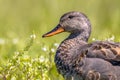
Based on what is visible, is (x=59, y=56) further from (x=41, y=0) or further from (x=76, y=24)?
(x=41, y=0)

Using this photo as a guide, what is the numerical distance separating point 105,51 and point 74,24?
87 centimetres

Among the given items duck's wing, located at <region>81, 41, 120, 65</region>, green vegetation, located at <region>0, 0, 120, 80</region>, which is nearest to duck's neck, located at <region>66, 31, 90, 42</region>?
duck's wing, located at <region>81, 41, 120, 65</region>

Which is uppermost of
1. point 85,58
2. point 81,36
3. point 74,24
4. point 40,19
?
point 40,19

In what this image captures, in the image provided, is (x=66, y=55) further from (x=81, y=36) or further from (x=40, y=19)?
(x=40, y=19)

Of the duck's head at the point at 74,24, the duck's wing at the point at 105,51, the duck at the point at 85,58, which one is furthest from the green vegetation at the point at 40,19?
the duck's wing at the point at 105,51

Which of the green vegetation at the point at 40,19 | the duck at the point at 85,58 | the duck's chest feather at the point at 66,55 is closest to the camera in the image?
the duck at the point at 85,58

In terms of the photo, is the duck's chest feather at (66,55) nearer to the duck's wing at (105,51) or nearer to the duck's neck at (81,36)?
the duck's neck at (81,36)

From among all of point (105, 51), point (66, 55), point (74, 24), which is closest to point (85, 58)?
point (105, 51)

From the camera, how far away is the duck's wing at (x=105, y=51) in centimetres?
757

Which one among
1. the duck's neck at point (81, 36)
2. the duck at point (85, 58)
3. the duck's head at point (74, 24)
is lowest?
the duck at point (85, 58)

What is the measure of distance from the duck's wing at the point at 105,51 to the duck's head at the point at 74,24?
1.90 ft

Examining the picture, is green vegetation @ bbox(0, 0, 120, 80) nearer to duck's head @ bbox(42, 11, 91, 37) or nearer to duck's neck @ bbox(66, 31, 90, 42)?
duck's head @ bbox(42, 11, 91, 37)

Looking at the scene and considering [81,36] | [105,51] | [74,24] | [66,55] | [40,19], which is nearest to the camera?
[105,51]

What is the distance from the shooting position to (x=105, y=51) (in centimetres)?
763
